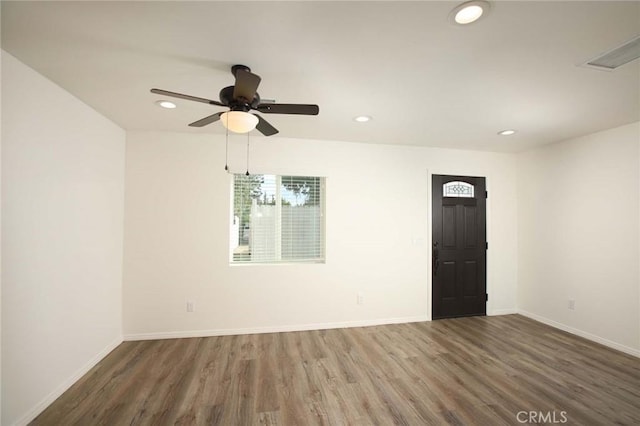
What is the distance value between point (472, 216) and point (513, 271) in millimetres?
1153

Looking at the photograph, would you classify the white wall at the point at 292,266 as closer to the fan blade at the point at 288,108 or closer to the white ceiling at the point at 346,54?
the white ceiling at the point at 346,54

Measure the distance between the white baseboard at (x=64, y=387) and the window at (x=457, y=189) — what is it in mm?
4724

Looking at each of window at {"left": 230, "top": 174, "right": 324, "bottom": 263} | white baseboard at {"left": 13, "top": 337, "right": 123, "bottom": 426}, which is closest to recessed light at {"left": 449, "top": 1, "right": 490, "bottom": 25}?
window at {"left": 230, "top": 174, "right": 324, "bottom": 263}

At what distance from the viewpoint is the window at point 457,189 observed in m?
4.05

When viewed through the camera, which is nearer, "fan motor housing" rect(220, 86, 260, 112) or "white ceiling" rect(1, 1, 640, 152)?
"white ceiling" rect(1, 1, 640, 152)

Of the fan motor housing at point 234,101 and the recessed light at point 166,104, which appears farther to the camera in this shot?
the recessed light at point 166,104

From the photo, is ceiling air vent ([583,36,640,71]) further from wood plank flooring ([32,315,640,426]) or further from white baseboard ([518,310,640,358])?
white baseboard ([518,310,640,358])

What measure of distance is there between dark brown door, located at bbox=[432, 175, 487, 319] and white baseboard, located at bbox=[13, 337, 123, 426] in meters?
4.15

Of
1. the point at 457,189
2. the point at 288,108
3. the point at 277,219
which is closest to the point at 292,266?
the point at 277,219

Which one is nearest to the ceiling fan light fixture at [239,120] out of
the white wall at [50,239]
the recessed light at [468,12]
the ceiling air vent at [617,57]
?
the recessed light at [468,12]

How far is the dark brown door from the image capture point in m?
3.97

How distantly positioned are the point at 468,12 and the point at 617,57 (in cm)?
126

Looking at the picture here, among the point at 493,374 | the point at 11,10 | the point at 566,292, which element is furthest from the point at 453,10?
the point at 566,292

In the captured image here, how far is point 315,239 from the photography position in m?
3.75
